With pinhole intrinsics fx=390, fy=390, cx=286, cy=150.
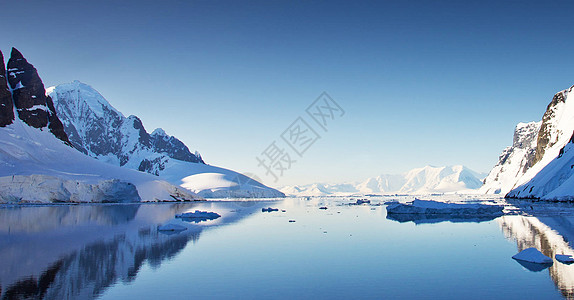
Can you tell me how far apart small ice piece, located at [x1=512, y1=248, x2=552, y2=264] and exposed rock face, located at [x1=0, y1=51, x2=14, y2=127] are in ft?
344

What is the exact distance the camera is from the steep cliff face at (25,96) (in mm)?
96338

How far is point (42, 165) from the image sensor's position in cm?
8044

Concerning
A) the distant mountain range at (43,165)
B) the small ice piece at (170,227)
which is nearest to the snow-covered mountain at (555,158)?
the small ice piece at (170,227)

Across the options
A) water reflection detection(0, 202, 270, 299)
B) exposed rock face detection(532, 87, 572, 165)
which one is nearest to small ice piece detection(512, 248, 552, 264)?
water reflection detection(0, 202, 270, 299)

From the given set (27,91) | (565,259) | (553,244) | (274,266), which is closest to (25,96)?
(27,91)

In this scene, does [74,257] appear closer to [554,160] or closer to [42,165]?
[42,165]

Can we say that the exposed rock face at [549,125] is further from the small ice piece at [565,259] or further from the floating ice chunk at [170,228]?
the floating ice chunk at [170,228]

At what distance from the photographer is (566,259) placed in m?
16.1

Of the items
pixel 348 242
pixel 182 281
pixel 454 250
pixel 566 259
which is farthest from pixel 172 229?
pixel 566 259

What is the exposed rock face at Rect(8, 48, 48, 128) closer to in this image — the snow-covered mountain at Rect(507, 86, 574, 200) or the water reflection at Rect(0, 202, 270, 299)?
the water reflection at Rect(0, 202, 270, 299)

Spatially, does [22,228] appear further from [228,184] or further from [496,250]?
[228,184]

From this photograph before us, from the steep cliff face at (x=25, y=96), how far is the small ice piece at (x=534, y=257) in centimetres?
10730

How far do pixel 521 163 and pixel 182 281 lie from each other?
194622 millimetres

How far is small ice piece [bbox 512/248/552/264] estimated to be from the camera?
1636cm
